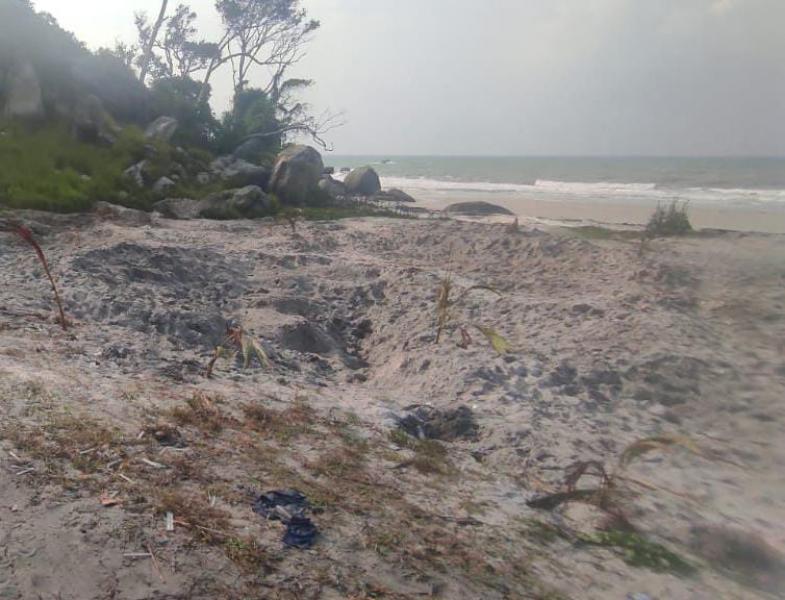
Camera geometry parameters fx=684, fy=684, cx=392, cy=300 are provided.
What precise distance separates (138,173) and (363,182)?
1126 cm

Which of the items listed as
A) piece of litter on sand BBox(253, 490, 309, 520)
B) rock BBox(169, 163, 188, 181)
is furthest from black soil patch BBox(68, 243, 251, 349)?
rock BBox(169, 163, 188, 181)

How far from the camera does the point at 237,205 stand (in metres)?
12.0

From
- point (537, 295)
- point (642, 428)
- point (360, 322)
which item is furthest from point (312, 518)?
point (537, 295)

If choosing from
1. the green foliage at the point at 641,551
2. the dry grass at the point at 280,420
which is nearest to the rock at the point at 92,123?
the dry grass at the point at 280,420

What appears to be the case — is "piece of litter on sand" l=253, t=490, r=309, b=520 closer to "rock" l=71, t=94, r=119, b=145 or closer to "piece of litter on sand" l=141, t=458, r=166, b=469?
"piece of litter on sand" l=141, t=458, r=166, b=469

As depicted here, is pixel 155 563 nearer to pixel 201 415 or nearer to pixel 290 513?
pixel 290 513

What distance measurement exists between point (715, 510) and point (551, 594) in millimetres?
1524

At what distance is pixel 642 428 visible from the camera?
15.6 feet

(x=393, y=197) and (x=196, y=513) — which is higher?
(x=393, y=197)

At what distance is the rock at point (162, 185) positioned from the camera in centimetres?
1250

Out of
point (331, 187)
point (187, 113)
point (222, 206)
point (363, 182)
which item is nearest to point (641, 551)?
point (222, 206)

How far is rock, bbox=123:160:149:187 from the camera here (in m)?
12.5

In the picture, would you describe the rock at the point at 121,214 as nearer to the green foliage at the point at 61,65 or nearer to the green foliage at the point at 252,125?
the green foliage at the point at 61,65

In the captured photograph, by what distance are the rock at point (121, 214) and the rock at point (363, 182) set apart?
490 inches
